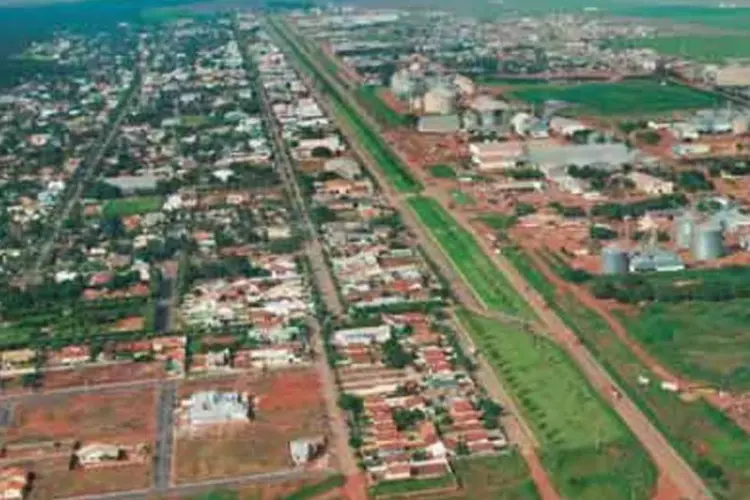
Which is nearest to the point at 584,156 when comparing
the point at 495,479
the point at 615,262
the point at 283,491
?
the point at 615,262

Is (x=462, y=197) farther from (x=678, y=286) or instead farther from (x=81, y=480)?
(x=81, y=480)

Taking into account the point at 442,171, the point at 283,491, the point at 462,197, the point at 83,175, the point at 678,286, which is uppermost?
the point at 678,286

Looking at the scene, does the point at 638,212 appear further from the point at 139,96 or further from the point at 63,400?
the point at 139,96

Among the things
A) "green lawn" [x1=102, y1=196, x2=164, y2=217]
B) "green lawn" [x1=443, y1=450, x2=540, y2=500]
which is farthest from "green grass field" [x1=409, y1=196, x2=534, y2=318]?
"green lawn" [x1=102, y1=196, x2=164, y2=217]

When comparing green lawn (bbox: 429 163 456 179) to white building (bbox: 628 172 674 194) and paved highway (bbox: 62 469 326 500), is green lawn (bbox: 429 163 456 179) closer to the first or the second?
white building (bbox: 628 172 674 194)

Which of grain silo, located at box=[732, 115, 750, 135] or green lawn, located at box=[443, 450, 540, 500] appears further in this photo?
grain silo, located at box=[732, 115, 750, 135]

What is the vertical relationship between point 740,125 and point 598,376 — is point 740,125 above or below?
below

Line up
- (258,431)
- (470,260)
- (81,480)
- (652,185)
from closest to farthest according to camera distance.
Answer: (81,480), (258,431), (470,260), (652,185)
